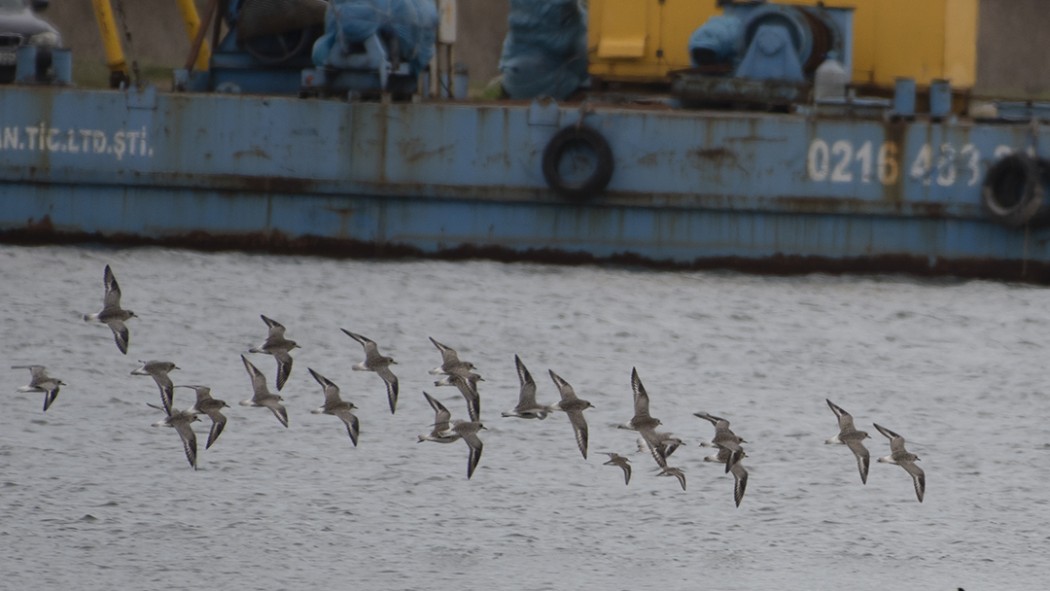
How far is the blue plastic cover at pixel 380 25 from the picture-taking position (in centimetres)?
2230

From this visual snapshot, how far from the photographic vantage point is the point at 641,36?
952 inches

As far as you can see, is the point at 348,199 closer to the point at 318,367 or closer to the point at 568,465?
the point at 318,367

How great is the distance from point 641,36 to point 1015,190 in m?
5.12

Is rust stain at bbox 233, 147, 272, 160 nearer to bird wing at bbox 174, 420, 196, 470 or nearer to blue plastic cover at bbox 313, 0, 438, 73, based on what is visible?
blue plastic cover at bbox 313, 0, 438, 73

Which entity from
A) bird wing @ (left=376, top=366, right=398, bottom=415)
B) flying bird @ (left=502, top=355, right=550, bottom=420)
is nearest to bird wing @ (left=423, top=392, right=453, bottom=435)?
bird wing @ (left=376, top=366, right=398, bottom=415)

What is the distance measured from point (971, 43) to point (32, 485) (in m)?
14.3

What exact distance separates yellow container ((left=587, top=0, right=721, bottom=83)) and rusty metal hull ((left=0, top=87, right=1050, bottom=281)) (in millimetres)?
1480

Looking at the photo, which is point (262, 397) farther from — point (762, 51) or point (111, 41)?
point (111, 41)

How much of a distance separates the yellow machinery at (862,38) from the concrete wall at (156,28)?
62.5 ft

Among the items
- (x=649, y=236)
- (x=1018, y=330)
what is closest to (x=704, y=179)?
(x=649, y=236)

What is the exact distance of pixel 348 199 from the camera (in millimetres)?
22984

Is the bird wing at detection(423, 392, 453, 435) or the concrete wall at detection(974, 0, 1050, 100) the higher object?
the concrete wall at detection(974, 0, 1050, 100)

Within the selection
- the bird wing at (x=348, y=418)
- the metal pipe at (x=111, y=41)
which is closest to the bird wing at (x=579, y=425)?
the bird wing at (x=348, y=418)

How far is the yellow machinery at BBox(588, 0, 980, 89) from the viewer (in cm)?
2369
